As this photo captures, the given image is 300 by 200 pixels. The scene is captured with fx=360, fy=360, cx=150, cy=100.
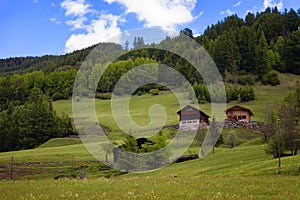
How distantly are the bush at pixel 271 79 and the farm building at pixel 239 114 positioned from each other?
42608mm

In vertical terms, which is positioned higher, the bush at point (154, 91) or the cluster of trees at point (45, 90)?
the cluster of trees at point (45, 90)

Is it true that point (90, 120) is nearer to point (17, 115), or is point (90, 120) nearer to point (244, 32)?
point (17, 115)

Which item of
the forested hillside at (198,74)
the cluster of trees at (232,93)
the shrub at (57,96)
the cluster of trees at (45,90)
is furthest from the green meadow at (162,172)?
the cluster of trees at (45,90)

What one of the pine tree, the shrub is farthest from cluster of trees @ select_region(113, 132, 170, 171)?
the shrub

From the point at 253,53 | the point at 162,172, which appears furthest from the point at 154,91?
the point at 162,172

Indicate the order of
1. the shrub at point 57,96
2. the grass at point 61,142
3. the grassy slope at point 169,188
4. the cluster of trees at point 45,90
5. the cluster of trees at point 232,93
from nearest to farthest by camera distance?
the grassy slope at point 169,188
the grass at point 61,142
the cluster of trees at point 232,93
the shrub at point 57,96
the cluster of trees at point 45,90

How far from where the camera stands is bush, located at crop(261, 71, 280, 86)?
5443 inches

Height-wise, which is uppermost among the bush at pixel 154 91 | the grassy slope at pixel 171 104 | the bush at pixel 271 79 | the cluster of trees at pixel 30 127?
the bush at pixel 271 79

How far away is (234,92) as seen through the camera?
413 feet

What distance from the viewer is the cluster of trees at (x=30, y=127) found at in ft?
346

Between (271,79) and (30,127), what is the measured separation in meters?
89.7

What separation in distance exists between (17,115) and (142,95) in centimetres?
5988

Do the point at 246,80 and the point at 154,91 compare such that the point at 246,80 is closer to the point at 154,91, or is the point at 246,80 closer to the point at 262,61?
the point at 262,61

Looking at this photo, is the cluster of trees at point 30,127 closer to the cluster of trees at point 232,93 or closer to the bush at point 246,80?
the cluster of trees at point 232,93
